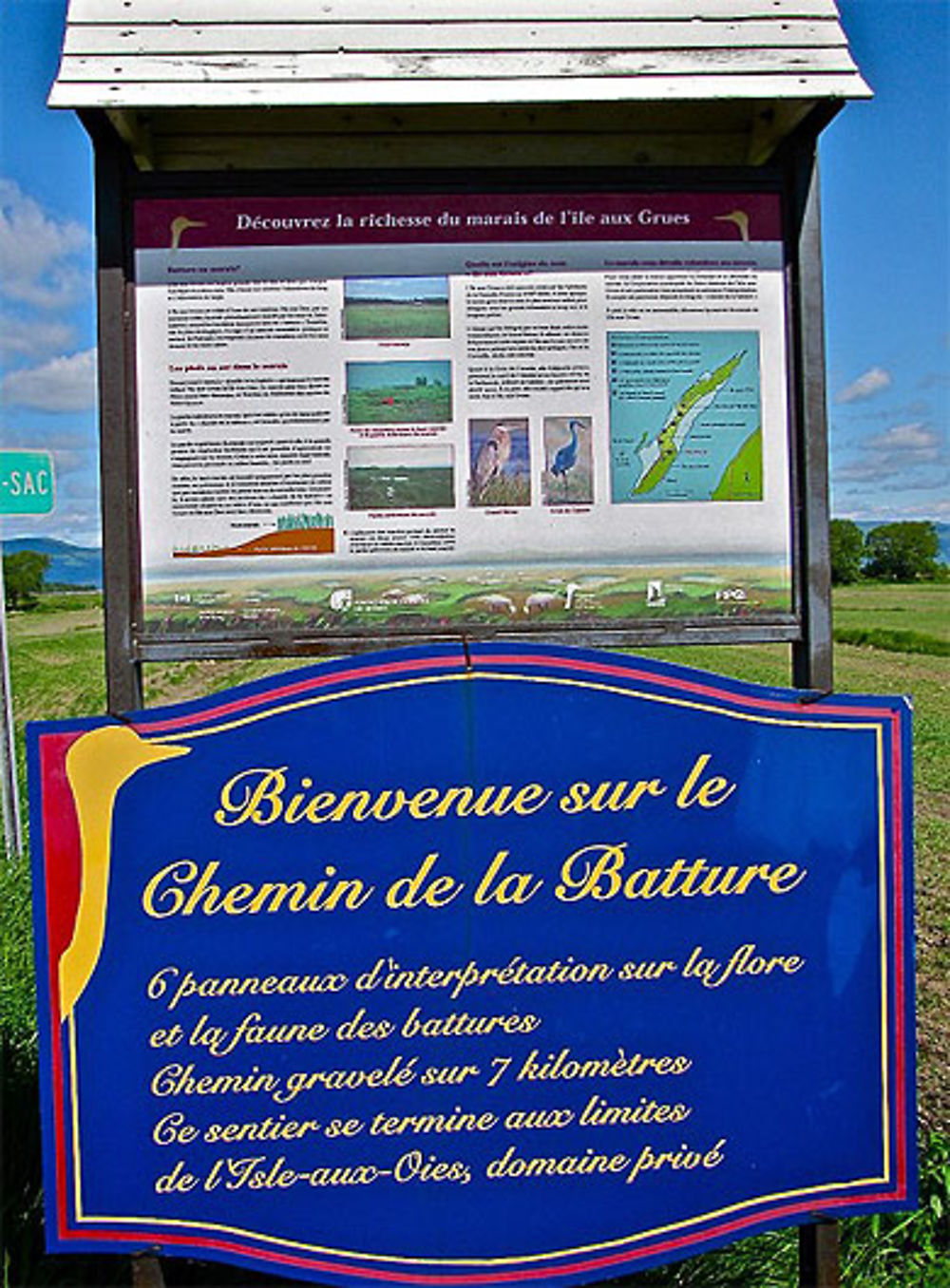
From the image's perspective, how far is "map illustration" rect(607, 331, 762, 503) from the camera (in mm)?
2551

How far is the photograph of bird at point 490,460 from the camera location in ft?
8.28

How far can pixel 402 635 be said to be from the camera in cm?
253

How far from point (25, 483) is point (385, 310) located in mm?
2889

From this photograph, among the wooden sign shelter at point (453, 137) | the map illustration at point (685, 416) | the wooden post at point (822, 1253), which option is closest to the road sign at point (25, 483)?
the wooden sign shelter at point (453, 137)

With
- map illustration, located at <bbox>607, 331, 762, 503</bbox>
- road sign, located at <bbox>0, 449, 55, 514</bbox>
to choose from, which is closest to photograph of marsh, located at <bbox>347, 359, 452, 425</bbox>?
A: map illustration, located at <bbox>607, 331, 762, 503</bbox>

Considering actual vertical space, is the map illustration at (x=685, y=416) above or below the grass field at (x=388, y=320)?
below

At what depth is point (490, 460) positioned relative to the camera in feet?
8.30

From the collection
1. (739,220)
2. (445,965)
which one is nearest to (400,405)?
(739,220)

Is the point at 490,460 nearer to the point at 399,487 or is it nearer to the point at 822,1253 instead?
the point at 399,487

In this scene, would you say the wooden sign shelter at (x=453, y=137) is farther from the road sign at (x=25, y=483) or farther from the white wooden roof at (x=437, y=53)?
the road sign at (x=25, y=483)

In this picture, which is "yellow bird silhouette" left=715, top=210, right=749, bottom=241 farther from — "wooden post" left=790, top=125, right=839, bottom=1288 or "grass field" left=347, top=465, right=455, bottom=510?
"grass field" left=347, top=465, right=455, bottom=510

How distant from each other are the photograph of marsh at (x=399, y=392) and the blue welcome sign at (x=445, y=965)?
48 centimetres

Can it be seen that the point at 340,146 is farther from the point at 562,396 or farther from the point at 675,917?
the point at 675,917

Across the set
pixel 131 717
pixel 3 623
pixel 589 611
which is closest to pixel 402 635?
pixel 589 611
